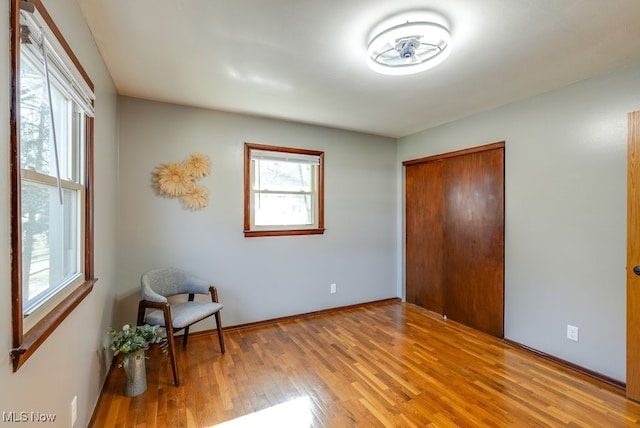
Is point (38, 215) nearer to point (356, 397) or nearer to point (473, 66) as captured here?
point (356, 397)

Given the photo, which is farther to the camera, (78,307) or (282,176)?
(282,176)

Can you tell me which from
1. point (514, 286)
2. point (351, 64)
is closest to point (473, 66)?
point (351, 64)

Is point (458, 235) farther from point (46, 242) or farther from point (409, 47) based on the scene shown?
point (46, 242)

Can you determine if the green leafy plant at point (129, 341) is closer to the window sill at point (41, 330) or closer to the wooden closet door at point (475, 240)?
the window sill at point (41, 330)

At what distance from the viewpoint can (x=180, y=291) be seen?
280 cm

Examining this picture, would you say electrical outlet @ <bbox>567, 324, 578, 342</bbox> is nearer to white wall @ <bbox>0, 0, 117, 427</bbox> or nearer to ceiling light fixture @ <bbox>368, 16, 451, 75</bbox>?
ceiling light fixture @ <bbox>368, 16, 451, 75</bbox>

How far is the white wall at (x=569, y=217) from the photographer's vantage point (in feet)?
7.35

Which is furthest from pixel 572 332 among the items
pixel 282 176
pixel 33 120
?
pixel 33 120

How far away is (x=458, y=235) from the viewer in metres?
3.47

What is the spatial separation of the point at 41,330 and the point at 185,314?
1.43m

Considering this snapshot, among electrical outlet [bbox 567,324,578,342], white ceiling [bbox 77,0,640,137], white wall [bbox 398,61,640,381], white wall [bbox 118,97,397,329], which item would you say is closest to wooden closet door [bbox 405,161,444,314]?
white wall [bbox 118,97,397,329]

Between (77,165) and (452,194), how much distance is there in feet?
11.4

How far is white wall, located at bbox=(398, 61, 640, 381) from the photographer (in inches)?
88.2

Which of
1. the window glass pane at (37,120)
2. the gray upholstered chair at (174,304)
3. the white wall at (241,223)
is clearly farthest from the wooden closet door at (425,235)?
the window glass pane at (37,120)
